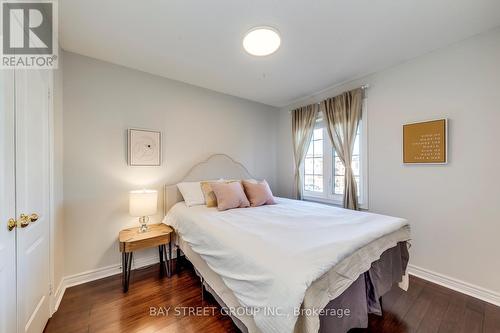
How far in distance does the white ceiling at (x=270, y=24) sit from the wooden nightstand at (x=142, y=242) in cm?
203

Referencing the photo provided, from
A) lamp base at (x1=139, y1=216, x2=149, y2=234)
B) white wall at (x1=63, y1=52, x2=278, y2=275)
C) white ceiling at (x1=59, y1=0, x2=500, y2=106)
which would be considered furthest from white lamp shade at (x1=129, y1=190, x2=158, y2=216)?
white ceiling at (x1=59, y1=0, x2=500, y2=106)

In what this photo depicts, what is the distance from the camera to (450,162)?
206 centimetres

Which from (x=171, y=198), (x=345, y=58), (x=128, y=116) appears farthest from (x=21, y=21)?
(x=345, y=58)

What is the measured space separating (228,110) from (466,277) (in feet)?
11.7

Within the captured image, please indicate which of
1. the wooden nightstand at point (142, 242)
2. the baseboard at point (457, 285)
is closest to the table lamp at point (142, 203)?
the wooden nightstand at point (142, 242)

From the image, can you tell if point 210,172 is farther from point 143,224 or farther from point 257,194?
point 143,224

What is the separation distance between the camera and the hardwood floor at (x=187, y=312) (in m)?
1.53

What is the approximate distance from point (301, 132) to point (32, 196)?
133 inches

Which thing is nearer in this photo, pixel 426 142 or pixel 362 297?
pixel 362 297

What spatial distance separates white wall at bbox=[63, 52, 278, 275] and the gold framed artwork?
2.66 meters

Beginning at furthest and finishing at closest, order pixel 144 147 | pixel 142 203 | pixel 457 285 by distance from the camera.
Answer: pixel 144 147 → pixel 142 203 → pixel 457 285

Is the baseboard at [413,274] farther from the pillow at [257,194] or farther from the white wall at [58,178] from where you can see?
the pillow at [257,194]

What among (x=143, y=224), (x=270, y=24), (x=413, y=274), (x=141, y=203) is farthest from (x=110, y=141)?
(x=413, y=274)

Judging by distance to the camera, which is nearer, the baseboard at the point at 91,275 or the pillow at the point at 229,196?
the baseboard at the point at 91,275
